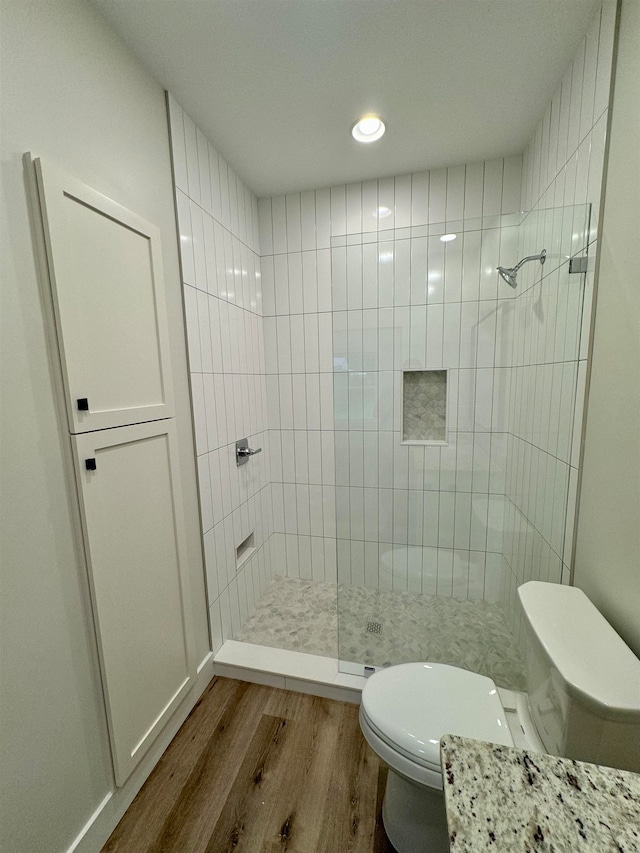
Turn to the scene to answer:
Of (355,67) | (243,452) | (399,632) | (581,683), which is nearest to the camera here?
(581,683)

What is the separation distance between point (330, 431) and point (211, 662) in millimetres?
1407

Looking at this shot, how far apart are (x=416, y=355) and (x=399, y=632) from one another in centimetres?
142

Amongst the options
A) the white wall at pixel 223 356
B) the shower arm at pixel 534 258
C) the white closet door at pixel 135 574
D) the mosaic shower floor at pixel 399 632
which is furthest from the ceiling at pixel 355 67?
the mosaic shower floor at pixel 399 632

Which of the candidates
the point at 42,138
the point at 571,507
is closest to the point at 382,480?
the point at 571,507

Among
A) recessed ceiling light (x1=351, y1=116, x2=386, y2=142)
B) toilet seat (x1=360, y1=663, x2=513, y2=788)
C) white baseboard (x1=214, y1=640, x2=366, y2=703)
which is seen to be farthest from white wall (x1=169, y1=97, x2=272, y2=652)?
toilet seat (x1=360, y1=663, x2=513, y2=788)

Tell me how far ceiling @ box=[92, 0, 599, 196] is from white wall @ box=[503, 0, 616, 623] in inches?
5.3

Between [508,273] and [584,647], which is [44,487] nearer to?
[584,647]

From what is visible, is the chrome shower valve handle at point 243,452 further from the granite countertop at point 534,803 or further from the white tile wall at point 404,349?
the granite countertop at point 534,803

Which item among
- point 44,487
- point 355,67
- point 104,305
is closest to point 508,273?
point 355,67

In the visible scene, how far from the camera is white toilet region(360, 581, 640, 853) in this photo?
2.44ft

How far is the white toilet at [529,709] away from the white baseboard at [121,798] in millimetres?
847

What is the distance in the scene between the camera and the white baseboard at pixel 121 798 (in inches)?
39.8

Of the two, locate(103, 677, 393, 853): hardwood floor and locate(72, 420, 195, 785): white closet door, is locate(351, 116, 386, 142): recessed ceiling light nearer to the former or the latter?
locate(72, 420, 195, 785): white closet door

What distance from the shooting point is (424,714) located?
3.38ft
